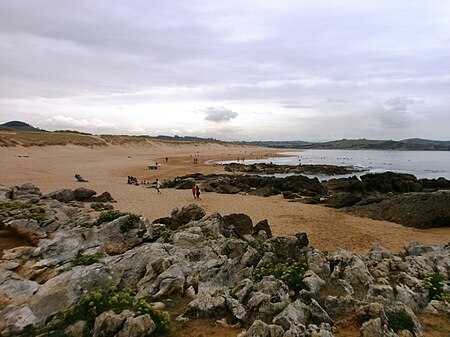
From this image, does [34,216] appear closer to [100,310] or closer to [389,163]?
[100,310]

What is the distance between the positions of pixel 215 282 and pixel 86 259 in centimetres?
418

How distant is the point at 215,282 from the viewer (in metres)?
8.28

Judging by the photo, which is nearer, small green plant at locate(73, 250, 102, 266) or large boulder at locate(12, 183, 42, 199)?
small green plant at locate(73, 250, 102, 266)

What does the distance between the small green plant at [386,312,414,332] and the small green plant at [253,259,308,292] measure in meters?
2.13

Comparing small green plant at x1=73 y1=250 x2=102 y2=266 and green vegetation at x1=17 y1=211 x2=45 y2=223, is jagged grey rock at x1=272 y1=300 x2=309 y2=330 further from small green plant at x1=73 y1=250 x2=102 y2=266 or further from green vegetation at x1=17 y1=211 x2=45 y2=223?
green vegetation at x1=17 y1=211 x2=45 y2=223

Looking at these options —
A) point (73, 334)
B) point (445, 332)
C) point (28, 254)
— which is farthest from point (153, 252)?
point (445, 332)

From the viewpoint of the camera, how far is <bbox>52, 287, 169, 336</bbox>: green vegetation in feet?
19.9

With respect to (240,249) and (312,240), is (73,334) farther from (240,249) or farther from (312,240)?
(312,240)

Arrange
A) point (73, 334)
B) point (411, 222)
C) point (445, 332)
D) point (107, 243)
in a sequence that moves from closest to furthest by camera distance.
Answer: point (73, 334)
point (445, 332)
point (107, 243)
point (411, 222)

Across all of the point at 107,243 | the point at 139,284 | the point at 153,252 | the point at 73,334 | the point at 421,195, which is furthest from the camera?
the point at 421,195

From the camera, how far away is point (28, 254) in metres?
10.1

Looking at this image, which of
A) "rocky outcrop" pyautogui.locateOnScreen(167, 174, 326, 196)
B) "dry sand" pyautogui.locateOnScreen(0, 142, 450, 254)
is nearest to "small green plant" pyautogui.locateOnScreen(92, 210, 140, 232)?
"dry sand" pyautogui.locateOnScreen(0, 142, 450, 254)

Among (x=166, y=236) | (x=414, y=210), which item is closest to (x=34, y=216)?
(x=166, y=236)

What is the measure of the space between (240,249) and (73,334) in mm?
5871
